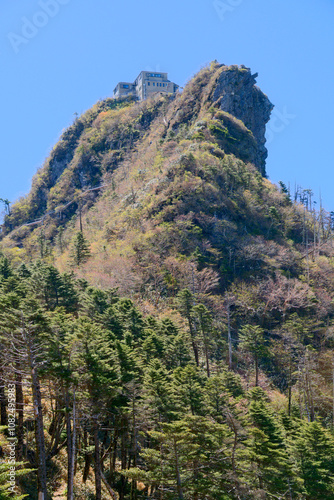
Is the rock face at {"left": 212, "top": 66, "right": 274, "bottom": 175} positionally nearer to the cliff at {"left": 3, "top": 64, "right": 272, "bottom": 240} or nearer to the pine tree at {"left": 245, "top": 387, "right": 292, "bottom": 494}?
the cliff at {"left": 3, "top": 64, "right": 272, "bottom": 240}

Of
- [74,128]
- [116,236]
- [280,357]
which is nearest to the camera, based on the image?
[280,357]

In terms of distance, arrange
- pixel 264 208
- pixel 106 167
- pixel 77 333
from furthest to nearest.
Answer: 1. pixel 106 167
2. pixel 264 208
3. pixel 77 333

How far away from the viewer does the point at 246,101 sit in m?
96.4

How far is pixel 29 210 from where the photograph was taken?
11675 centimetres

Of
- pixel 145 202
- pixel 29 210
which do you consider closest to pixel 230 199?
pixel 145 202

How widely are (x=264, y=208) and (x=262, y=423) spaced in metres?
54.2

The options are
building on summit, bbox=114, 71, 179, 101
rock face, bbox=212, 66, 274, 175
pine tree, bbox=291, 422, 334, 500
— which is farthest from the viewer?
building on summit, bbox=114, 71, 179, 101

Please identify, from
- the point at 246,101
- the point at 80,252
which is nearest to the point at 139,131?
the point at 246,101

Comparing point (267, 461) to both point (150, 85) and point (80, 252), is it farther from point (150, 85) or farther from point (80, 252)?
point (150, 85)

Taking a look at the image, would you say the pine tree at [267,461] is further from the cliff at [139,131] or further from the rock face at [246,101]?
the rock face at [246,101]

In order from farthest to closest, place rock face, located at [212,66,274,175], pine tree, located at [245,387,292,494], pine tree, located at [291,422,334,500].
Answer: rock face, located at [212,66,274,175]
pine tree, located at [291,422,334,500]
pine tree, located at [245,387,292,494]

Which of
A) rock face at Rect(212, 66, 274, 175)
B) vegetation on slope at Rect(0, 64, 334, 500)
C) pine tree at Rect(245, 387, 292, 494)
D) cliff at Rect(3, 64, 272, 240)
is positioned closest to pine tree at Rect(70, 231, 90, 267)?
vegetation on slope at Rect(0, 64, 334, 500)

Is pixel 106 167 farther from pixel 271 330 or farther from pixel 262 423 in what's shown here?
pixel 262 423

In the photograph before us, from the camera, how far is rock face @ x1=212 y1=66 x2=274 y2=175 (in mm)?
91750
